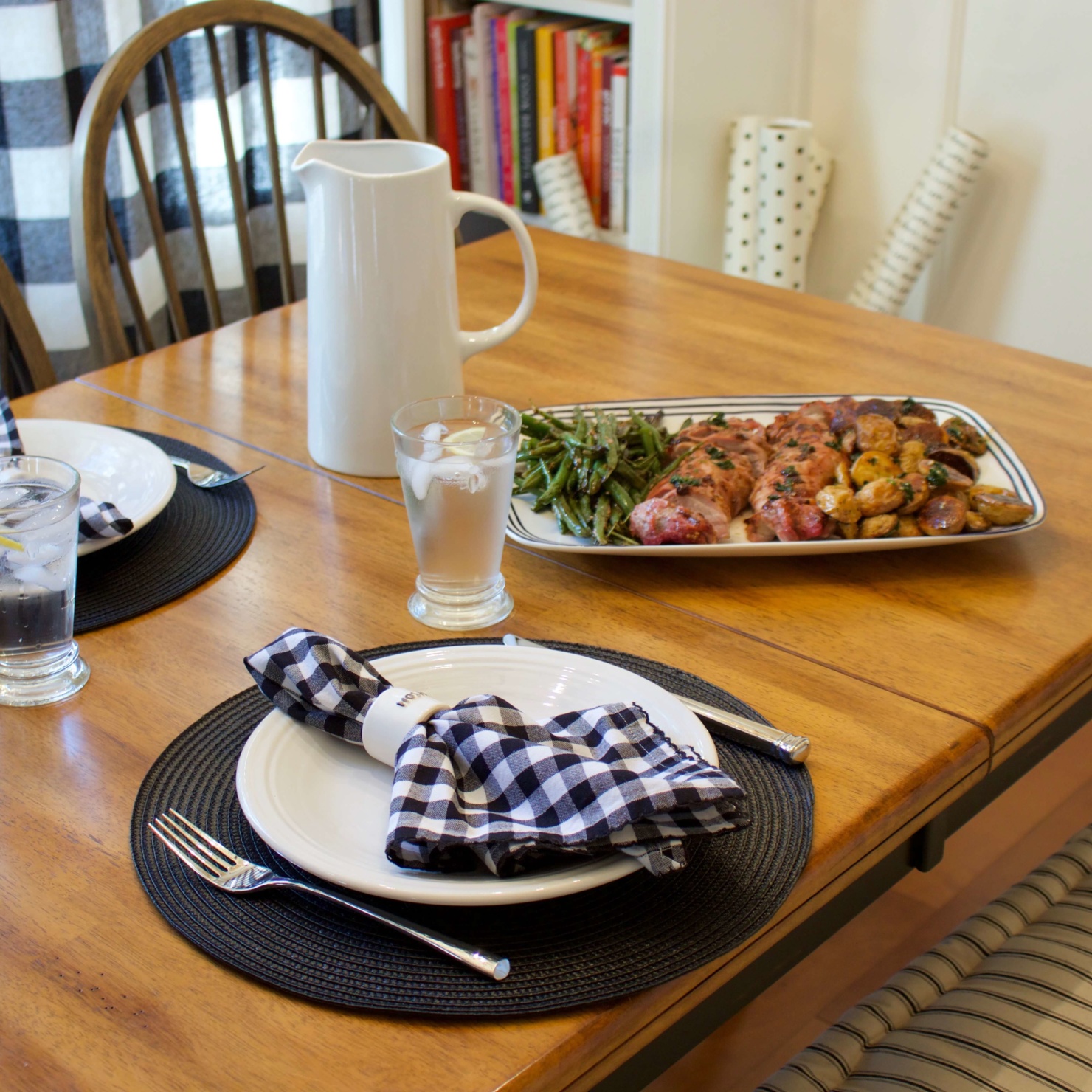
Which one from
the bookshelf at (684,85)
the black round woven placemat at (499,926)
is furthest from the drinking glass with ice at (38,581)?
the bookshelf at (684,85)

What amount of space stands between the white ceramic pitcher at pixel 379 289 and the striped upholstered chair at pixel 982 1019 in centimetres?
57

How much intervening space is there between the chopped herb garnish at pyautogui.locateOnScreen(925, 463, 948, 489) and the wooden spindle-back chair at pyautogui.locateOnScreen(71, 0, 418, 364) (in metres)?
0.88

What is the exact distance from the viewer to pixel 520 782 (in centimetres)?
59

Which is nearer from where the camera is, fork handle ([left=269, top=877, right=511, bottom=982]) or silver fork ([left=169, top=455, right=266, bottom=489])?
fork handle ([left=269, top=877, right=511, bottom=982])

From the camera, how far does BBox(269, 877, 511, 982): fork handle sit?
21.0 inches

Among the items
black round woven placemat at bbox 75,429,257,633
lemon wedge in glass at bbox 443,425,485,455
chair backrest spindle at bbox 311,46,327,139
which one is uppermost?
chair backrest spindle at bbox 311,46,327,139

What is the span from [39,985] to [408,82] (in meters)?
2.35

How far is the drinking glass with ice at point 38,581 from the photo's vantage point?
71 centimetres

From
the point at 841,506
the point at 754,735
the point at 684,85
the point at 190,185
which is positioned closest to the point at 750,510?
the point at 841,506

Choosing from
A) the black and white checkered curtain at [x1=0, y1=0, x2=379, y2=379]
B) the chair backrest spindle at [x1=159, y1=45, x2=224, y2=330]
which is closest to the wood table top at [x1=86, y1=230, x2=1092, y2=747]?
the chair backrest spindle at [x1=159, y1=45, x2=224, y2=330]

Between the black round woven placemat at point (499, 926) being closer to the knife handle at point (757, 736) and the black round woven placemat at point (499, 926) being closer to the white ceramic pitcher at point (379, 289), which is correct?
the knife handle at point (757, 736)

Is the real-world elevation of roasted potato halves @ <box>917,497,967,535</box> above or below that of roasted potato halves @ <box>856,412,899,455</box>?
below

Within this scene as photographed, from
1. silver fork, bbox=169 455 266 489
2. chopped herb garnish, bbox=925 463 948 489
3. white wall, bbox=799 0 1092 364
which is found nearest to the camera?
chopped herb garnish, bbox=925 463 948 489

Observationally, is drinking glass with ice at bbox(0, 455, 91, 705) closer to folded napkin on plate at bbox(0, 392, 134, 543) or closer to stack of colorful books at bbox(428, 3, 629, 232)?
folded napkin on plate at bbox(0, 392, 134, 543)
